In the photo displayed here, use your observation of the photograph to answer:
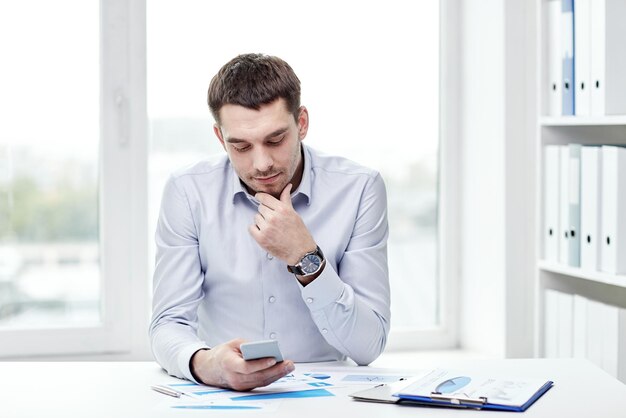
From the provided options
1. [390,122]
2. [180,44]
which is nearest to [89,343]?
[180,44]

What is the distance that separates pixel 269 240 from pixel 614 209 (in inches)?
41.1

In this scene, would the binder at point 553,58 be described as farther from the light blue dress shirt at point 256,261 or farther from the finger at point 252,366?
the finger at point 252,366

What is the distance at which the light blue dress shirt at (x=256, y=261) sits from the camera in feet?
6.88

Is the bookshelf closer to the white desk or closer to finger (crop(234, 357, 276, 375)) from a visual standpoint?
the white desk

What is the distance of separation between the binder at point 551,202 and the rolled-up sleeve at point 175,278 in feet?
3.89

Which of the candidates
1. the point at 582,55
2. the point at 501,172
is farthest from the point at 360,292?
the point at 501,172

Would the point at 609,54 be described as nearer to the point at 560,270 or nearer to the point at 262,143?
the point at 560,270

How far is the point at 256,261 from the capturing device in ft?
7.11

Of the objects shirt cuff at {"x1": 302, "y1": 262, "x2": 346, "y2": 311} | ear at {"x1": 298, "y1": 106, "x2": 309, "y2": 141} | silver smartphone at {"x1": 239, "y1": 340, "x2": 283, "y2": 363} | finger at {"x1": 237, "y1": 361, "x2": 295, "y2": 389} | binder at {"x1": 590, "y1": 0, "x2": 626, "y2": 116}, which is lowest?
finger at {"x1": 237, "y1": 361, "x2": 295, "y2": 389}

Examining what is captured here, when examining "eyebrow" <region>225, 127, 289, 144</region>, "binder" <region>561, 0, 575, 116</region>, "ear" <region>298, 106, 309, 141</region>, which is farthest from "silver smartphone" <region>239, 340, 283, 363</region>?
"binder" <region>561, 0, 575, 116</region>

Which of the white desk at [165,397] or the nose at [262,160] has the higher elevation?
the nose at [262,160]

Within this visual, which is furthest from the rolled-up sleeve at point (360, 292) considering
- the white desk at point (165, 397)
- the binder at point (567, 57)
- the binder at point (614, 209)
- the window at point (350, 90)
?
the window at point (350, 90)

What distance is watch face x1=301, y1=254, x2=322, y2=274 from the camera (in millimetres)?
1955

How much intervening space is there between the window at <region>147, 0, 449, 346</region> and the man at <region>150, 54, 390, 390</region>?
1.03 m
